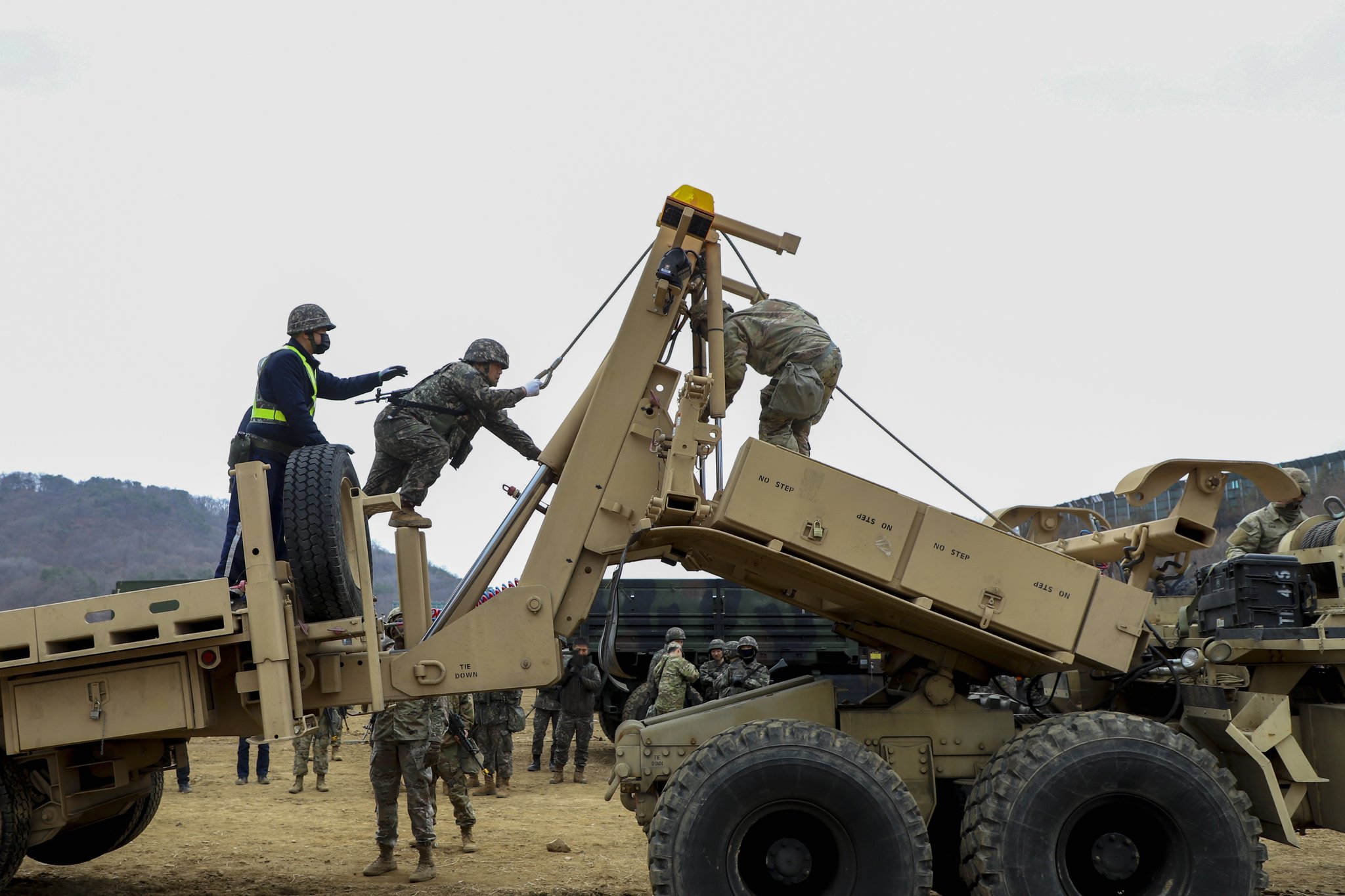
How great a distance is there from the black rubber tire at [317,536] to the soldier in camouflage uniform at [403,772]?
7.28ft

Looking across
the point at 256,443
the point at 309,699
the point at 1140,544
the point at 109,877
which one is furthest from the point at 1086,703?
the point at 109,877

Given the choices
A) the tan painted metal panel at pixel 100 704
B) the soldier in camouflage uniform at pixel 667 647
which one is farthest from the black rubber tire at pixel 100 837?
the soldier in camouflage uniform at pixel 667 647

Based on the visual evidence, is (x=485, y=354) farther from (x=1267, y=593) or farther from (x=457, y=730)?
(x=1267, y=593)

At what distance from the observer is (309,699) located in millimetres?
6176

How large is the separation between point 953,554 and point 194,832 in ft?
25.5

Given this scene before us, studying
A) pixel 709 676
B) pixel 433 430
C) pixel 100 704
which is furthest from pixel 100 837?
pixel 709 676

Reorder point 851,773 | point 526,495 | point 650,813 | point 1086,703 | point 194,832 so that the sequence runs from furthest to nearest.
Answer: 1. point 194,832
2. point 1086,703
3. point 526,495
4. point 650,813
5. point 851,773

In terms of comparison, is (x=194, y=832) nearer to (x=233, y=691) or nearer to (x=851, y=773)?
(x=233, y=691)

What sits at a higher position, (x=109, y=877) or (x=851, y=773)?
(x=851, y=773)

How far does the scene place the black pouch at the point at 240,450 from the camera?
6719 millimetres

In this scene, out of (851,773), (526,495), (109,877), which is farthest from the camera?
(109,877)

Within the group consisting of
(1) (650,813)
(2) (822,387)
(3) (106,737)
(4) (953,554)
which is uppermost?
(2) (822,387)

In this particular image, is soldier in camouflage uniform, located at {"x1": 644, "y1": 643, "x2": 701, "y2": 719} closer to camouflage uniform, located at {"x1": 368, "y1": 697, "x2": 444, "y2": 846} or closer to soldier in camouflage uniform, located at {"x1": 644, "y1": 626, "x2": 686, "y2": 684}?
soldier in camouflage uniform, located at {"x1": 644, "y1": 626, "x2": 686, "y2": 684}

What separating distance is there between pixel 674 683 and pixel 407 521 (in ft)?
21.7
